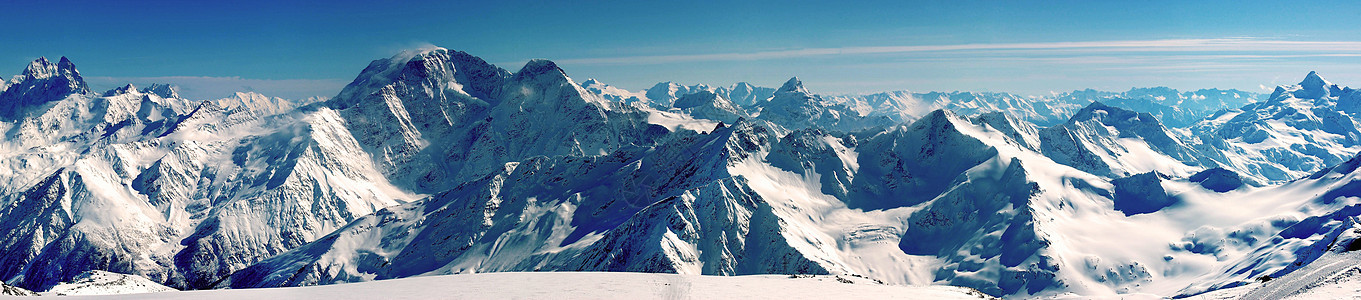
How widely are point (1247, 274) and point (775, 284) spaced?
693ft

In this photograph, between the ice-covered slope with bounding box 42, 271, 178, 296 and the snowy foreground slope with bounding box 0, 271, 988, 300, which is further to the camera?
the ice-covered slope with bounding box 42, 271, 178, 296

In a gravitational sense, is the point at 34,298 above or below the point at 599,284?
above

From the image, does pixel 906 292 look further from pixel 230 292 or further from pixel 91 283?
pixel 91 283

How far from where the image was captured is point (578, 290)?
58.2 meters

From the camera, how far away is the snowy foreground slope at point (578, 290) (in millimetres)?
55969

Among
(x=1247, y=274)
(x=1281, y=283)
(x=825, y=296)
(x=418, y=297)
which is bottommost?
(x=1247, y=274)

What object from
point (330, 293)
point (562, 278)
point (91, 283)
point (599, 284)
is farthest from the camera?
point (91, 283)

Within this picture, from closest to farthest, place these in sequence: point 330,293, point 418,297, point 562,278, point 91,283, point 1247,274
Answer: point 418,297, point 330,293, point 562,278, point 91,283, point 1247,274

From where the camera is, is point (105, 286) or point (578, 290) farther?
point (105, 286)

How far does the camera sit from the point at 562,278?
67.2 metres

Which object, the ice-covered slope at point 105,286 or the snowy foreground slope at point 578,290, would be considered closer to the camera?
the snowy foreground slope at point 578,290

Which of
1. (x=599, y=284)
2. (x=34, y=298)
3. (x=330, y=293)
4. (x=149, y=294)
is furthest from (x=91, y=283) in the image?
(x=599, y=284)

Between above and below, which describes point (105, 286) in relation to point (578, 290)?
below

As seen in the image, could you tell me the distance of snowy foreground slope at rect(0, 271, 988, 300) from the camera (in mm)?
55969
